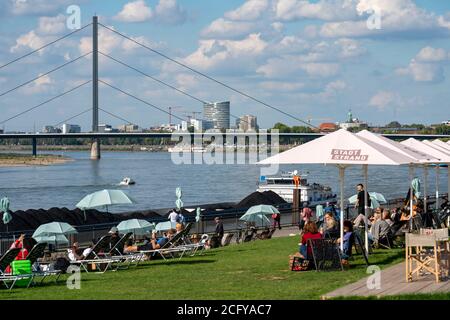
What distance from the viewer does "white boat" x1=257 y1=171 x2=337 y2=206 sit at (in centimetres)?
4247

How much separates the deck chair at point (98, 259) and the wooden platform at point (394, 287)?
4165mm

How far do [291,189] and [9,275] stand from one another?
33075mm

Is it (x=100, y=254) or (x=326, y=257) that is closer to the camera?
(x=326, y=257)

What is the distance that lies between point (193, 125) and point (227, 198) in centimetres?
6285

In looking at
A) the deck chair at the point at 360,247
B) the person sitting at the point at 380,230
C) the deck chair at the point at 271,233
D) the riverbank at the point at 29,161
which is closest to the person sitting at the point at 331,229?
the deck chair at the point at 360,247

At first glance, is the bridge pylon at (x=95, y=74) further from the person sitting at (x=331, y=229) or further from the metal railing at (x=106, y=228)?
the person sitting at (x=331, y=229)

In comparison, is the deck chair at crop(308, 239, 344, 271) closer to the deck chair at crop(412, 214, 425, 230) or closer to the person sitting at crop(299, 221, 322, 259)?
the person sitting at crop(299, 221, 322, 259)

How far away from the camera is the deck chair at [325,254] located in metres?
10.2

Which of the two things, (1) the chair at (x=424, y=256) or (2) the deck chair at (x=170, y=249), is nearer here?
(1) the chair at (x=424, y=256)

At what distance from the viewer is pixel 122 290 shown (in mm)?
9438
